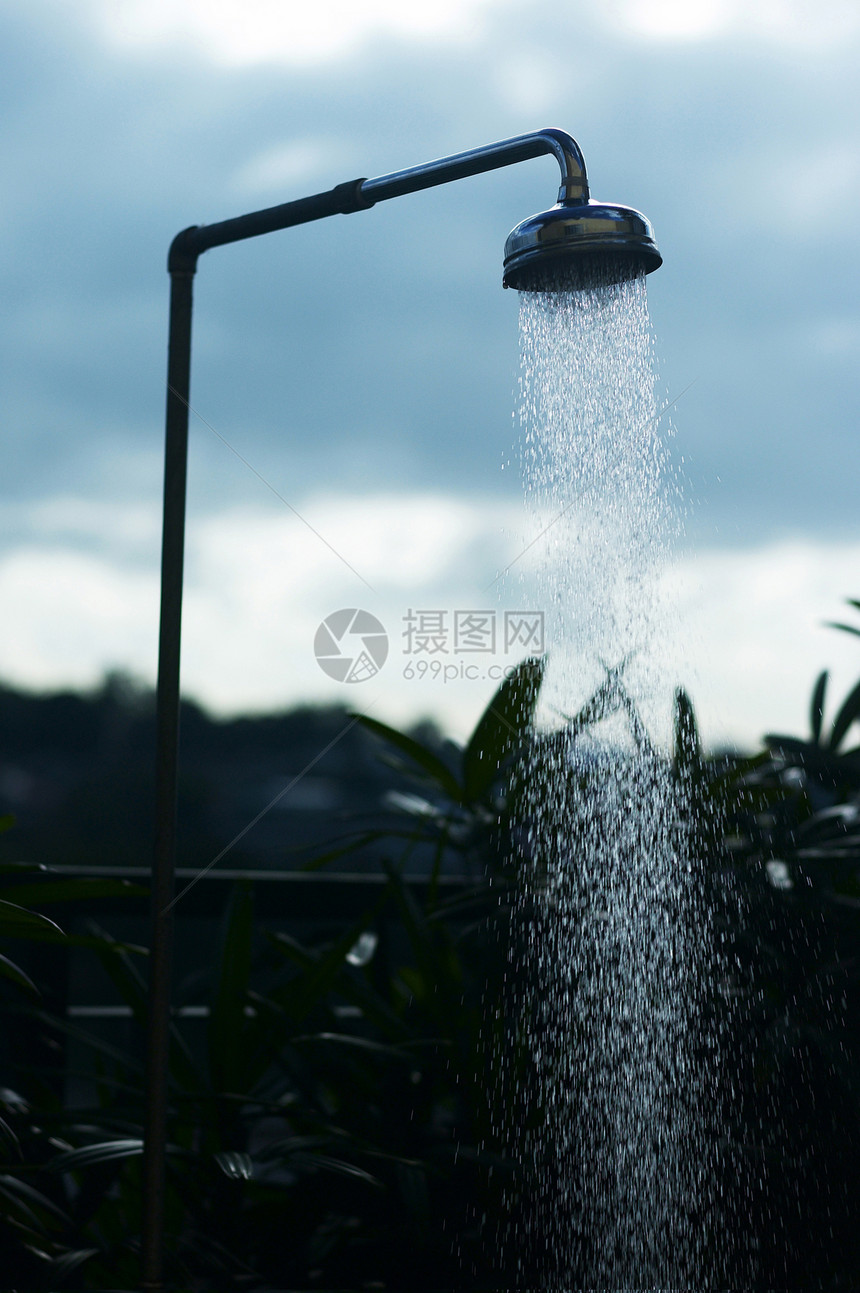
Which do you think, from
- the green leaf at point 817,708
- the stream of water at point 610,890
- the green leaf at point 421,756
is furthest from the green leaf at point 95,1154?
the green leaf at point 817,708

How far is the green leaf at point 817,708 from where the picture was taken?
1.77 metres

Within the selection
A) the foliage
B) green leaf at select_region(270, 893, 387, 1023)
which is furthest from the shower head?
green leaf at select_region(270, 893, 387, 1023)

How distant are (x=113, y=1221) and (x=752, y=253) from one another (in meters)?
1.71

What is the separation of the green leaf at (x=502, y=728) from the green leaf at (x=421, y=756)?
0.02 metres

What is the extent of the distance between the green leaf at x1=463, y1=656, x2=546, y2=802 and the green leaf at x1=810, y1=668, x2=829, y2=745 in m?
0.55

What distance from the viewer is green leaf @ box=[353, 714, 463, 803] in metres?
1.57

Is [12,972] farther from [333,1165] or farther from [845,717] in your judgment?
[845,717]

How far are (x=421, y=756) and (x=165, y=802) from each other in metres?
0.81

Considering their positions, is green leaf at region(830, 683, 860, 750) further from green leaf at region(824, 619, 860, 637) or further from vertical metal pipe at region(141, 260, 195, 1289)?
vertical metal pipe at region(141, 260, 195, 1289)

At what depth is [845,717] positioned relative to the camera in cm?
176

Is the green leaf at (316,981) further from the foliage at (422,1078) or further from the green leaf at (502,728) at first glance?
the green leaf at (502,728)

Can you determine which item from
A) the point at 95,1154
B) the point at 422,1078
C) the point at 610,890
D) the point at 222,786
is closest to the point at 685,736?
the point at 610,890

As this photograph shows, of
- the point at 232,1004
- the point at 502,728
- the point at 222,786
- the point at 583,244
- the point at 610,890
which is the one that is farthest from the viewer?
the point at 222,786

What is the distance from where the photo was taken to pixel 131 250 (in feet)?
4.61
